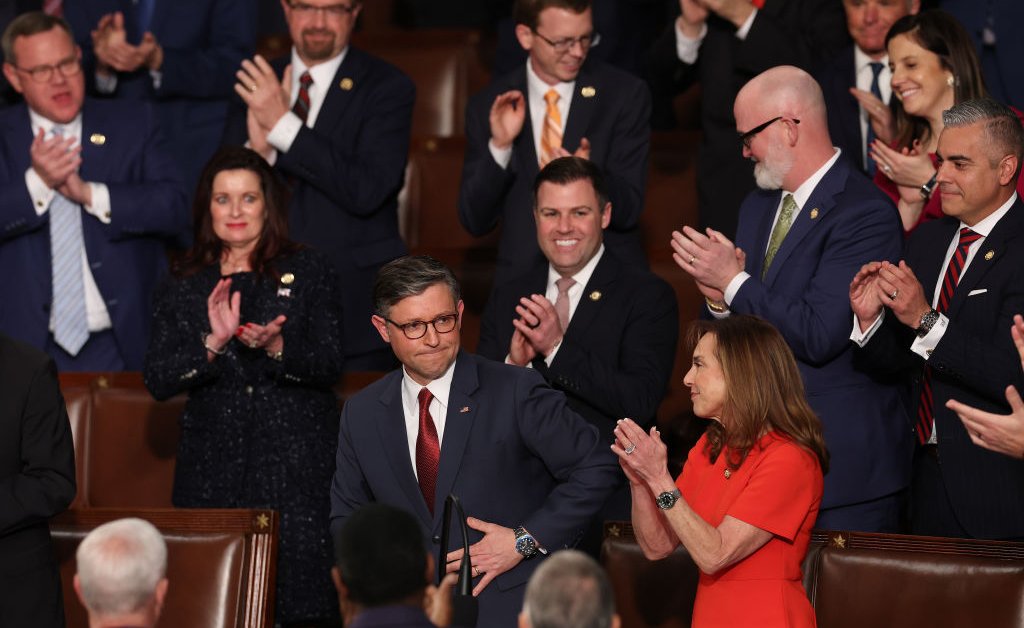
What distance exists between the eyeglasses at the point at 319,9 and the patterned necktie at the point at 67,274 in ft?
3.30

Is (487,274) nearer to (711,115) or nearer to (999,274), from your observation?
(711,115)

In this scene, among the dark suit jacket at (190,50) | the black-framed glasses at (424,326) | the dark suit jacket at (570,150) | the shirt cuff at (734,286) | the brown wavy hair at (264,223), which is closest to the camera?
the black-framed glasses at (424,326)

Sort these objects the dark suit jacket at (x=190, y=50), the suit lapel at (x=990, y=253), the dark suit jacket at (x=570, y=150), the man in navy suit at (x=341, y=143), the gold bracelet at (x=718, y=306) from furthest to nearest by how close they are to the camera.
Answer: the dark suit jacket at (x=190, y=50)
the man in navy suit at (x=341, y=143)
the dark suit jacket at (x=570, y=150)
the gold bracelet at (x=718, y=306)
the suit lapel at (x=990, y=253)

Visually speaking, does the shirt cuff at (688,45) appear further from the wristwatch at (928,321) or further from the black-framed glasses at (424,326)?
the black-framed glasses at (424,326)

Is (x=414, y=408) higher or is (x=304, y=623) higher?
(x=414, y=408)

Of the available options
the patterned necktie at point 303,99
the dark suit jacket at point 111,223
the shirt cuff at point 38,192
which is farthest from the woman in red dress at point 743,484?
the shirt cuff at point 38,192

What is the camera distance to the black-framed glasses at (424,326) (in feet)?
11.6

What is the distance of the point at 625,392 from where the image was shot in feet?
13.8

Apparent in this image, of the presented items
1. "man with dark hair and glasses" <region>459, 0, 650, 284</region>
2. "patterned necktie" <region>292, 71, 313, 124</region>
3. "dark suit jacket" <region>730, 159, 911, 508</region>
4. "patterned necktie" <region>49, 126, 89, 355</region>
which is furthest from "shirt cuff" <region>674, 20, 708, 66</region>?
"patterned necktie" <region>49, 126, 89, 355</region>

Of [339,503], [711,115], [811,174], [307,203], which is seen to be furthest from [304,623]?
[711,115]

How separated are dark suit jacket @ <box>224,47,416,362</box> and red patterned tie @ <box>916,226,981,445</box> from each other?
195cm

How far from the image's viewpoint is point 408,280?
11.7ft

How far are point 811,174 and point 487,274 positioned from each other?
1660 mm

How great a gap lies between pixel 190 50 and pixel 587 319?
2.39 m
